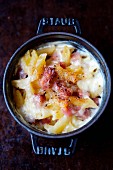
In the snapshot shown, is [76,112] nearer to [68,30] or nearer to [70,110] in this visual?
[70,110]

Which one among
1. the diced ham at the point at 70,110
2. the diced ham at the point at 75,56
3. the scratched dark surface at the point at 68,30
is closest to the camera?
the diced ham at the point at 70,110

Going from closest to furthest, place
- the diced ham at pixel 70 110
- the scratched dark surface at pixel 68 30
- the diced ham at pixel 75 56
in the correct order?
the diced ham at pixel 70 110 < the diced ham at pixel 75 56 < the scratched dark surface at pixel 68 30

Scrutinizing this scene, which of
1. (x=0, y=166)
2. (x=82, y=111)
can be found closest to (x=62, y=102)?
(x=82, y=111)

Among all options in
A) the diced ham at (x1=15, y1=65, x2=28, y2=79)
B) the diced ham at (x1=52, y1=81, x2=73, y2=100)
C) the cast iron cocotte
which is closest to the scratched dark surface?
the cast iron cocotte

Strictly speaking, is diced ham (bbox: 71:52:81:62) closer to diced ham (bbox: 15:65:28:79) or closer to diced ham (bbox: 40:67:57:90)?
diced ham (bbox: 40:67:57:90)

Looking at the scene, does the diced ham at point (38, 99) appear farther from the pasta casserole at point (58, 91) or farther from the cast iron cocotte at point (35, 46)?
the cast iron cocotte at point (35, 46)

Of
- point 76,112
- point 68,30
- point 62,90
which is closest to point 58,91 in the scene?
point 62,90

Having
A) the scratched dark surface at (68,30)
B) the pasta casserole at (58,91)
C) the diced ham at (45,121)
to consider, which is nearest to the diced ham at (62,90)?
the pasta casserole at (58,91)
